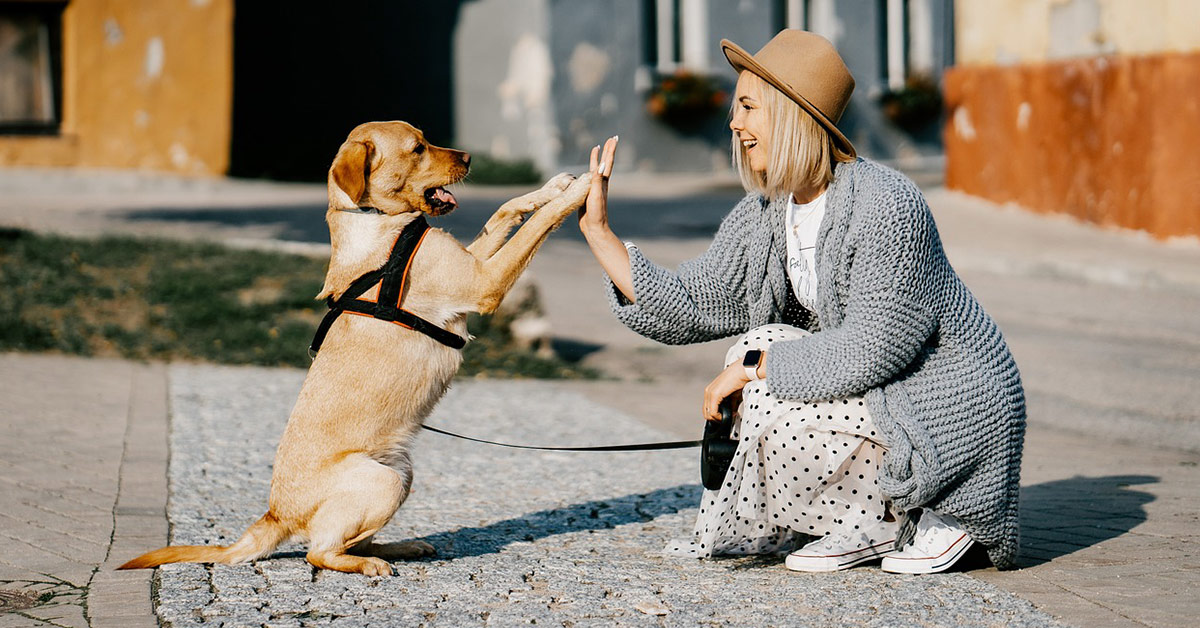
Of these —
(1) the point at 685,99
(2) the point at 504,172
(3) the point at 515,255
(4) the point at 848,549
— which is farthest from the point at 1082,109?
(3) the point at 515,255

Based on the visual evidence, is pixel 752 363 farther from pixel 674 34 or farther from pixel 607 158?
pixel 674 34

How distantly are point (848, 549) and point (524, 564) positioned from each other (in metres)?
1.10

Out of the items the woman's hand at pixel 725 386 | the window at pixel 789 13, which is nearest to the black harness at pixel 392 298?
the woman's hand at pixel 725 386

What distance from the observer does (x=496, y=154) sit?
2241 centimetres

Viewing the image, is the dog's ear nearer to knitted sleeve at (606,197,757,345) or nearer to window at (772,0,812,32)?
knitted sleeve at (606,197,757,345)

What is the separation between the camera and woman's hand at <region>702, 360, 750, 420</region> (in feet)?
14.2

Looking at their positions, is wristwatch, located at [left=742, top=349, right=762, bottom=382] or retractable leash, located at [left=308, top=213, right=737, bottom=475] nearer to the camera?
wristwatch, located at [left=742, top=349, right=762, bottom=382]

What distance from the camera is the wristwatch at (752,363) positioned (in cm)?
429

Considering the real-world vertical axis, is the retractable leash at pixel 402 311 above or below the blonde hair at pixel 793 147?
below

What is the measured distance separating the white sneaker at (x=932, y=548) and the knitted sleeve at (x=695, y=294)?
96 cm

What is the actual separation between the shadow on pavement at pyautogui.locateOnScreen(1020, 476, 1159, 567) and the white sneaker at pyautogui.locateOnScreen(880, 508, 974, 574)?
1.11 feet

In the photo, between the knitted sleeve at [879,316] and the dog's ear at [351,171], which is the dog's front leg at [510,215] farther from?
the knitted sleeve at [879,316]

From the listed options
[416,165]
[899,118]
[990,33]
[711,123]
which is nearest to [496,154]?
[711,123]

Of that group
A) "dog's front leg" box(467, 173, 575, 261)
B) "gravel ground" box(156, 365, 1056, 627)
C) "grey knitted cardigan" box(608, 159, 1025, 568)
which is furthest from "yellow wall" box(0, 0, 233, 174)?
"grey knitted cardigan" box(608, 159, 1025, 568)
